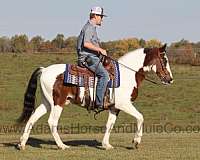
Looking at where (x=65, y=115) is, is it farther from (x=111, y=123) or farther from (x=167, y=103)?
(x=111, y=123)

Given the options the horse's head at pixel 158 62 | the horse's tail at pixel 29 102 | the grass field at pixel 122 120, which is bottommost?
the grass field at pixel 122 120

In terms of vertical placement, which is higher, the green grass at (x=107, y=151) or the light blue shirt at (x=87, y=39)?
the light blue shirt at (x=87, y=39)

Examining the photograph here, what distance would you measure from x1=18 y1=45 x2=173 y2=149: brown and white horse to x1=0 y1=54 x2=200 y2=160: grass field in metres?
0.56

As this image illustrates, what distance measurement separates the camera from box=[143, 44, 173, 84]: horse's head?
12.7m

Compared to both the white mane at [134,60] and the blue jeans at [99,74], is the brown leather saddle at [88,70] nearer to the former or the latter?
the blue jeans at [99,74]

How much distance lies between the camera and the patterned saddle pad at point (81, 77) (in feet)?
40.0

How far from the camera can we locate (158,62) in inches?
500

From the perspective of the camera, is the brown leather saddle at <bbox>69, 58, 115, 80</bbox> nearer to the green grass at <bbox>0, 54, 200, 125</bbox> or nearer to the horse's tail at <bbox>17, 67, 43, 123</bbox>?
the horse's tail at <bbox>17, 67, 43, 123</bbox>

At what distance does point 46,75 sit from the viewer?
12.3 m

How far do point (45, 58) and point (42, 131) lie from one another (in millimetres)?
20932

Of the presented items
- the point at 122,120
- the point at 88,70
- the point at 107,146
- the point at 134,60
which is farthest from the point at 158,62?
the point at 122,120

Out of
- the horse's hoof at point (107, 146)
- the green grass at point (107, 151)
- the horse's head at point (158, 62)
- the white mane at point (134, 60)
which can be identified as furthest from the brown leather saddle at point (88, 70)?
the green grass at point (107, 151)

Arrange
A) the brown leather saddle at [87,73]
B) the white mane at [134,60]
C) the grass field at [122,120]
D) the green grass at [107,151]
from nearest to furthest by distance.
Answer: the green grass at [107,151]
the grass field at [122,120]
the brown leather saddle at [87,73]
the white mane at [134,60]

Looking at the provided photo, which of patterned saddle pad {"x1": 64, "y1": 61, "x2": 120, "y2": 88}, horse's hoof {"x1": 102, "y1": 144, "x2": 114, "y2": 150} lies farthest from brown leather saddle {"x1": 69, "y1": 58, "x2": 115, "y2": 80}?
horse's hoof {"x1": 102, "y1": 144, "x2": 114, "y2": 150}
